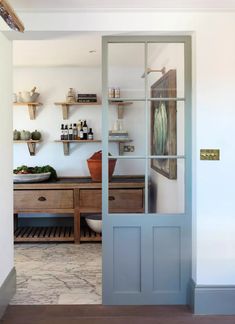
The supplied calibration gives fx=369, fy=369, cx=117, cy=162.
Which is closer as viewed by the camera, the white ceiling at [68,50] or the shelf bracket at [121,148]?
the white ceiling at [68,50]

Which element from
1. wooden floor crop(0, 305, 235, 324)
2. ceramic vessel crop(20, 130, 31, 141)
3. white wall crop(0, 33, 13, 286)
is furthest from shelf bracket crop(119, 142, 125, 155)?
ceramic vessel crop(20, 130, 31, 141)

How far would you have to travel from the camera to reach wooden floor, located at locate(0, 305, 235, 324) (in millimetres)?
2820

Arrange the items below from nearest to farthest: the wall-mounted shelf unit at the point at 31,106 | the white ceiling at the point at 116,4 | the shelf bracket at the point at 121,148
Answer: the white ceiling at the point at 116,4 < the shelf bracket at the point at 121,148 < the wall-mounted shelf unit at the point at 31,106

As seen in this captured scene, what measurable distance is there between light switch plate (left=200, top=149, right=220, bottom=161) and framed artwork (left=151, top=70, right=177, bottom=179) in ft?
0.82

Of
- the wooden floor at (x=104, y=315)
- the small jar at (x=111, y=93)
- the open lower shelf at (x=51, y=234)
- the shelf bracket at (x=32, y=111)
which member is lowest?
the wooden floor at (x=104, y=315)

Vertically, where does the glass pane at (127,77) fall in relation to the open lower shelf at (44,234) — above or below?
above

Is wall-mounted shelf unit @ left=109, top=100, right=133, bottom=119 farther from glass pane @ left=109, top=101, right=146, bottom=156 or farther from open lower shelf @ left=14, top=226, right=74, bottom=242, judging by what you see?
open lower shelf @ left=14, top=226, right=74, bottom=242

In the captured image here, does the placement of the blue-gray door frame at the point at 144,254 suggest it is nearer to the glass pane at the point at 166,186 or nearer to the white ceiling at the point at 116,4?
the glass pane at the point at 166,186

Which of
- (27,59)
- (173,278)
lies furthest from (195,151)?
(27,59)

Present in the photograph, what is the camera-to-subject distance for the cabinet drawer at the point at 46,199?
15.9ft

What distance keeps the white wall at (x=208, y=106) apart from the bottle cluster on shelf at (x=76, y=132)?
100.0 inches

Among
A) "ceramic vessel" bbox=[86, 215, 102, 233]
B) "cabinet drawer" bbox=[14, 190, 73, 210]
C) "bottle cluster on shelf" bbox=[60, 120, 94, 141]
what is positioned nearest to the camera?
"cabinet drawer" bbox=[14, 190, 73, 210]

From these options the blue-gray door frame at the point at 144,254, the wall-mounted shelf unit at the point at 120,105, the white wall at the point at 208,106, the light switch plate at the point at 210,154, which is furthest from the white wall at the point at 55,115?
the light switch plate at the point at 210,154

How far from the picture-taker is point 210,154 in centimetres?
291
